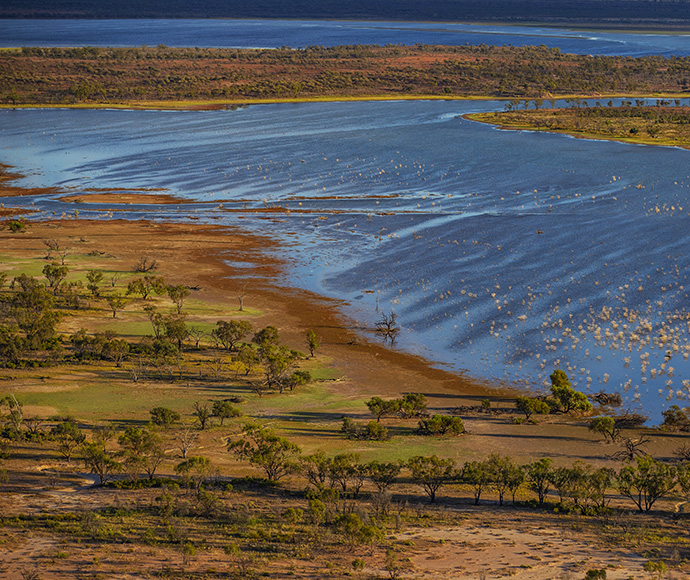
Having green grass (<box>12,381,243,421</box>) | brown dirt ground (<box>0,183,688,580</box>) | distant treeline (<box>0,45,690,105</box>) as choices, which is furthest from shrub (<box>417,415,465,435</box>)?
distant treeline (<box>0,45,690,105</box>)

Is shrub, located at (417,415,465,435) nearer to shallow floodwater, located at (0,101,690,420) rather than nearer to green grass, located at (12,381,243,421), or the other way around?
shallow floodwater, located at (0,101,690,420)

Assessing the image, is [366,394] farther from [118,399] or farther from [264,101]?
[264,101]

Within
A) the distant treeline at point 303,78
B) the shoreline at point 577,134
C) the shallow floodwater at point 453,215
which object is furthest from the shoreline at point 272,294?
the distant treeline at point 303,78

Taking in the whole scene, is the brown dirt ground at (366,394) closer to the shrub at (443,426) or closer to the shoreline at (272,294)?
the shoreline at (272,294)

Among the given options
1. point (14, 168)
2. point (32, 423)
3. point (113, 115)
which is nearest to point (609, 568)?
point (32, 423)

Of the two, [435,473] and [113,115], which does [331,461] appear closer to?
[435,473]

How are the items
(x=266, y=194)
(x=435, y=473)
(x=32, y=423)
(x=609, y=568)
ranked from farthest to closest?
1. (x=266, y=194)
2. (x=32, y=423)
3. (x=435, y=473)
4. (x=609, y=568)
